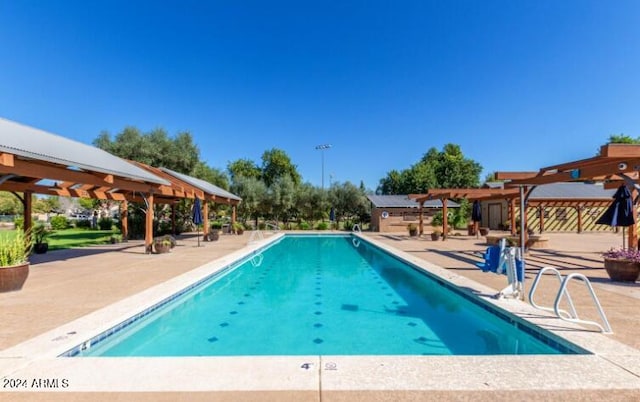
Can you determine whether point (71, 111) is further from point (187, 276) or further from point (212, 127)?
point (187, 276)

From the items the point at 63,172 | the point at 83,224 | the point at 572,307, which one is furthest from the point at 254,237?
the point at 83,224

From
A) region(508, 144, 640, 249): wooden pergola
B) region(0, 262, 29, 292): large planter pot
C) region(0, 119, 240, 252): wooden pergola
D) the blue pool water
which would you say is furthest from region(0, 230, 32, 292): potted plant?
region(508, 144, 640, 249): wooden pergola

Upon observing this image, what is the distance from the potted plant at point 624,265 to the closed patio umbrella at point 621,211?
207cm

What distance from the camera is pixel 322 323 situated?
5754 millimetres

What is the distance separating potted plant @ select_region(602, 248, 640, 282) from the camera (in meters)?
6.95

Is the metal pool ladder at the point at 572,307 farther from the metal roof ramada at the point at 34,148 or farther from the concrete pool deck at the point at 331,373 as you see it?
the metal roof ramada at the point at 34,148

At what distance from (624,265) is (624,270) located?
0.11 meters

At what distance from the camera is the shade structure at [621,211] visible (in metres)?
8.75

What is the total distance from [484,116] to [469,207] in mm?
10348

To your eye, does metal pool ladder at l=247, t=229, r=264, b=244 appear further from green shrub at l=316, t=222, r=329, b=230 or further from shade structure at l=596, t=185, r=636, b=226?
shade structure at l=596, t=185, r=636, b=226

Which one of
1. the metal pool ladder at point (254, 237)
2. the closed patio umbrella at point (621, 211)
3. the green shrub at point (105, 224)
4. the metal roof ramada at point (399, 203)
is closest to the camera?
the closed patio umbrella at point (621, 211)

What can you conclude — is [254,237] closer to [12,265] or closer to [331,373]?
[12,265]

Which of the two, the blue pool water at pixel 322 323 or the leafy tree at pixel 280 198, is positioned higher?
the leafy tree at pixel 280 198

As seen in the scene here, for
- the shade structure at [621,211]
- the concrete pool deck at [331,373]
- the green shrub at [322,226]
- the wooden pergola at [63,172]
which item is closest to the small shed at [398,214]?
the green shrub at [322,226]
